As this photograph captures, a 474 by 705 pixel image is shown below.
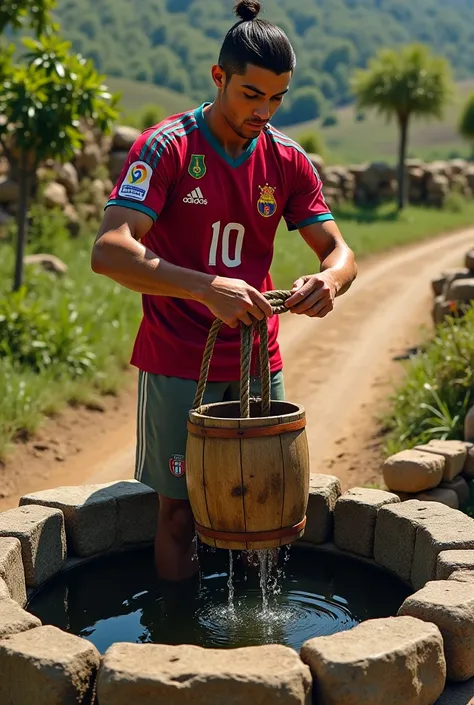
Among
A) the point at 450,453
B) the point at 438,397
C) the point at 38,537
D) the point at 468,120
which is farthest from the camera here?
the point at 468,120

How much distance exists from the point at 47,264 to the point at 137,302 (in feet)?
3.57

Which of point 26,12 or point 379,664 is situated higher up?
point 26,12

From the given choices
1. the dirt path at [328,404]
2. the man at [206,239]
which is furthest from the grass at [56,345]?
the man at [206,239]

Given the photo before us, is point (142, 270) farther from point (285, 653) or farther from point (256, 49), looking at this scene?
point (285, 653)

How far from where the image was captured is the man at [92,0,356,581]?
331 cm

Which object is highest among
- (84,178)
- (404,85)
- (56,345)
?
(404,85)

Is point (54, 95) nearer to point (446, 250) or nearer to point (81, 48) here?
point (446, 250)

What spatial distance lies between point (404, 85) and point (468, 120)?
5.51 metres

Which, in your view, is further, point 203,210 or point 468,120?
point 468,120

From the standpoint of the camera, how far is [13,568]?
145 inches

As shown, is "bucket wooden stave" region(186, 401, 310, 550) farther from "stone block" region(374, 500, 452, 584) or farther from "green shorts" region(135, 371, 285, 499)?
"stone block" region(374, 500, 452, 584)

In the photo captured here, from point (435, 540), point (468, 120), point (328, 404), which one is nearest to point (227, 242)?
point (435, 540)

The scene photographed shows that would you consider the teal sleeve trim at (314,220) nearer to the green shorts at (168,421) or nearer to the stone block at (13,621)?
the green shorts at (168,421)

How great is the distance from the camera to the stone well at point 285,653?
2717 mm
